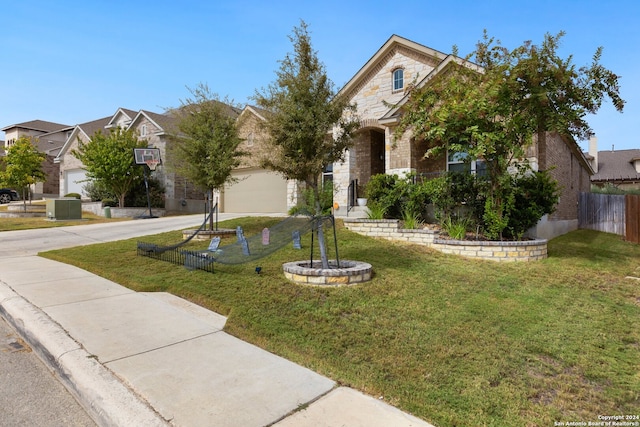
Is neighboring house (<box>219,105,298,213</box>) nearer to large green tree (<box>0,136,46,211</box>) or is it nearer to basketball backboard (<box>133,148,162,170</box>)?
basketball backboard (<box>133,148,162,170</box>)

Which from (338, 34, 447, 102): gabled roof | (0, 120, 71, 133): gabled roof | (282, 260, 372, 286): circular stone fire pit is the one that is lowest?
(282, 260, 372, 286): circular stone fire pit

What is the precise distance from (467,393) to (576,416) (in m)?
0.77

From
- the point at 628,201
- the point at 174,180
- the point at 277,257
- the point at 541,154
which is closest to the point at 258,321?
the point at 277,257

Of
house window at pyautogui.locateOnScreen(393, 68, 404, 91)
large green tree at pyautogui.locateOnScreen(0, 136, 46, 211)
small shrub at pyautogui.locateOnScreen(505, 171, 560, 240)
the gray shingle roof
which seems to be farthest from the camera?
the gray shingle roof

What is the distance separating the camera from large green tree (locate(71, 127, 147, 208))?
21797mm

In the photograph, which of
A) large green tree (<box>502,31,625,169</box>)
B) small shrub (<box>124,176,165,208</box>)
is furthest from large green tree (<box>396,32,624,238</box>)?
small shrub (<box>124,176,165,208</box>)

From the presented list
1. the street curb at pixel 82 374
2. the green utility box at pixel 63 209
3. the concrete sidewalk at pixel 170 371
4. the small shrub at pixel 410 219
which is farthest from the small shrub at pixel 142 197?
the street curb at pixel 82 374

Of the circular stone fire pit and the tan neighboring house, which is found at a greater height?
the tan neighboring house

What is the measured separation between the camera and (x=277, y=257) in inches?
336

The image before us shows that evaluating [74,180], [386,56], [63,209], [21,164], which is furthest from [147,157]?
[386,56]

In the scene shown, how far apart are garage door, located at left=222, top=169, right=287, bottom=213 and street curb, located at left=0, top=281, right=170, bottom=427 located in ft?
50.0

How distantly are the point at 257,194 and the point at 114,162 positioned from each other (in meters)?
8.54

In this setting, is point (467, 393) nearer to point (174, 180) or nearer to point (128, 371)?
point (128, 371)

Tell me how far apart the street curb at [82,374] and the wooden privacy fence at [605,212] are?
16.6 meters
